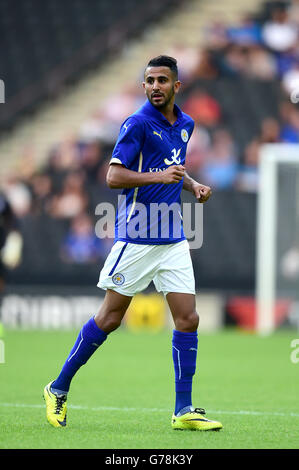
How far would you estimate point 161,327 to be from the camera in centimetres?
1451

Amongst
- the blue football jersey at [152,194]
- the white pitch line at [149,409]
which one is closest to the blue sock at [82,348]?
the blue football jersey at [152,194]

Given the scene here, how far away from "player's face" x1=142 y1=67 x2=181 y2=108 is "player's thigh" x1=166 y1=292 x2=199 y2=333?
1187 mm

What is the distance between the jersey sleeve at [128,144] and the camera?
551 cm

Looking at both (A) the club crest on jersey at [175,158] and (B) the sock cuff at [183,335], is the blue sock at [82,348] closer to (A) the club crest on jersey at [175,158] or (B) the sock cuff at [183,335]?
(B) the sock cuff at [183,335]

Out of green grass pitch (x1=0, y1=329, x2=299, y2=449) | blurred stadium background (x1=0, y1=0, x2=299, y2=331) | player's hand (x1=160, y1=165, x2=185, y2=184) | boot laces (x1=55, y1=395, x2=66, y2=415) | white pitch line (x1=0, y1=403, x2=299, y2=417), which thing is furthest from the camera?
blurred stadium background (x1=0, y1=0, x2=299, y2=331)

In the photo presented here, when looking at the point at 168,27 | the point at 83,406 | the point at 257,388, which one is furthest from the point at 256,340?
the point at 168,27

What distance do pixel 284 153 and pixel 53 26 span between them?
827 cm

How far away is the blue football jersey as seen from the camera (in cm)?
566

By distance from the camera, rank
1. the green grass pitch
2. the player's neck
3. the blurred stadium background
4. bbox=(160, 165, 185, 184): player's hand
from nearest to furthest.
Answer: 1. the green grass pitch
2. bbox=(160, 165, 185, 184): player's hand
3. the player's neck
4. the blurred stadium background

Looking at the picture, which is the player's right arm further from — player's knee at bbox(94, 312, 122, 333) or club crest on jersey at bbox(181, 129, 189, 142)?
player's knee at bbox(94, 312, 122, 333)

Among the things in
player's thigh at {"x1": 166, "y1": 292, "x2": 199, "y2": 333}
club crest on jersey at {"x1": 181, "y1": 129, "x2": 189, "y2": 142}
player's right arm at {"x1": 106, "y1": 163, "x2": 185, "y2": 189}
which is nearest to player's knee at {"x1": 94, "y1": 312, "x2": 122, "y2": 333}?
player's thigh at {"x1": 166, "y1": 292, "x2": 199, "y2": 333}

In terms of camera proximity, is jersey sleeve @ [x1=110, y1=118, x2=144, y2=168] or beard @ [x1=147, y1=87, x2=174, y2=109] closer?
jersey sleeve @ [x1=110, y1=118, x2=144, y2=168]
